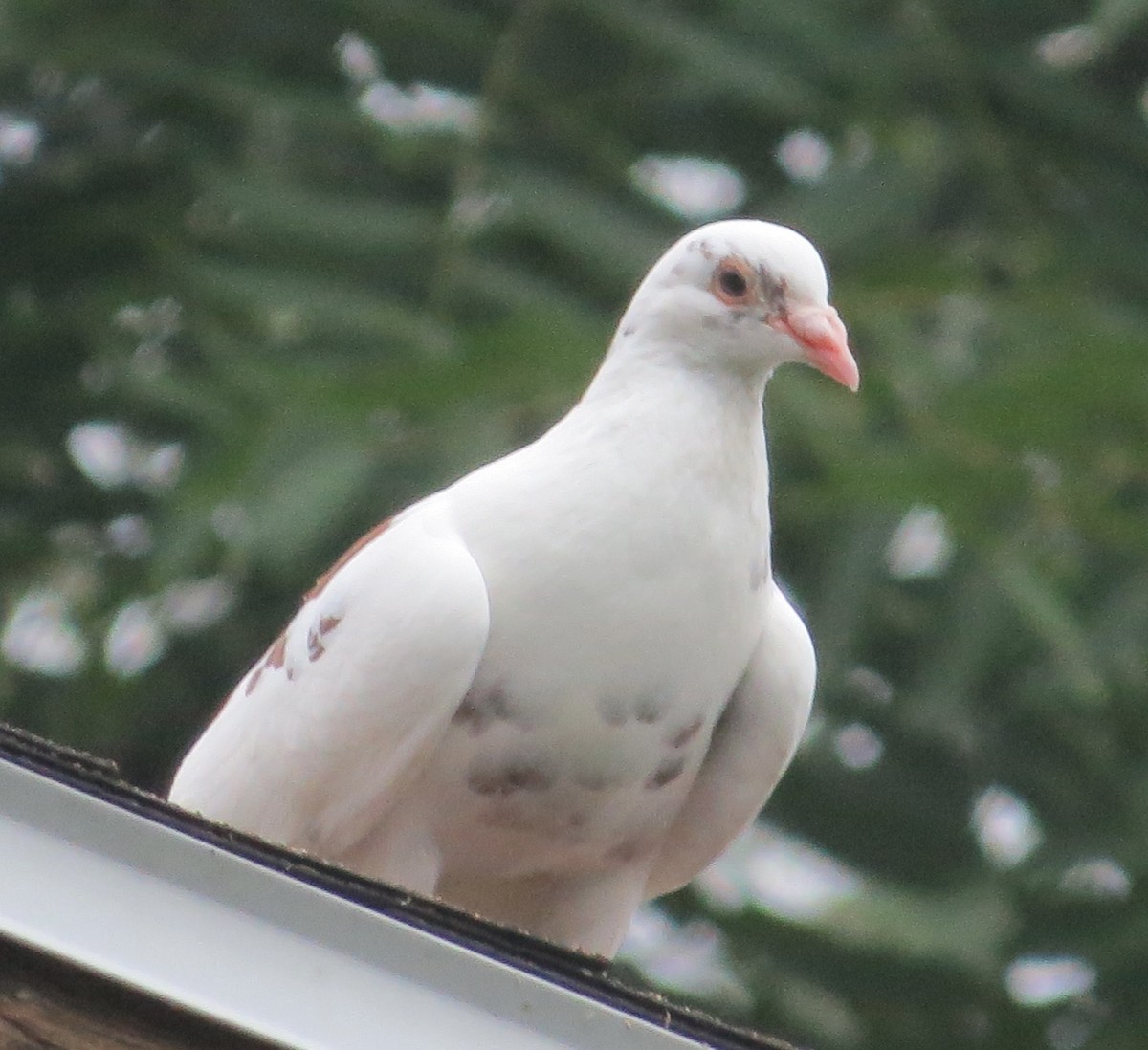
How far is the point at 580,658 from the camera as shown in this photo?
4.89 metres

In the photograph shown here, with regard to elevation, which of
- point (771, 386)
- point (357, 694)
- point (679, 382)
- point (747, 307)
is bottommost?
point (357, 694)

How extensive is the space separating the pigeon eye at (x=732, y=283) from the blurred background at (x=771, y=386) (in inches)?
57.2

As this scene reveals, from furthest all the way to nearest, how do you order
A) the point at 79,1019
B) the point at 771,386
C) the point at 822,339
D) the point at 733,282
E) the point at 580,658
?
the point at 771,386, the point at 733,282, the point at 822,339, the point at 580,658, the point at 79,1019

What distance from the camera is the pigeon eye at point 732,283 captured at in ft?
17.2

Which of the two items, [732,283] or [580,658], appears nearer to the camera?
[580,658]

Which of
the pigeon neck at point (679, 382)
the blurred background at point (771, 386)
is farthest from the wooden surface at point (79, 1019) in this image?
the blurred background at point (771, 386)

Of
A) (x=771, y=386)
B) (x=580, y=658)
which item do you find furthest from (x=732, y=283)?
(x=771, y=386)

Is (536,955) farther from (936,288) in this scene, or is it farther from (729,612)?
(936,288)

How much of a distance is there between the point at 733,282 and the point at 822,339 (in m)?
0.22

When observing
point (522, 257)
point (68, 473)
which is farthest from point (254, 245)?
point (68, 473)

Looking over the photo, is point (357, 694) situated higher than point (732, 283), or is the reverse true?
point (732, 283)

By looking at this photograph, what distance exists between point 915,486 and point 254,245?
6.88 feet

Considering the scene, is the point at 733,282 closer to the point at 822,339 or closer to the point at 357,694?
the point at 822,339

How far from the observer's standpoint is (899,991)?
825 cm
